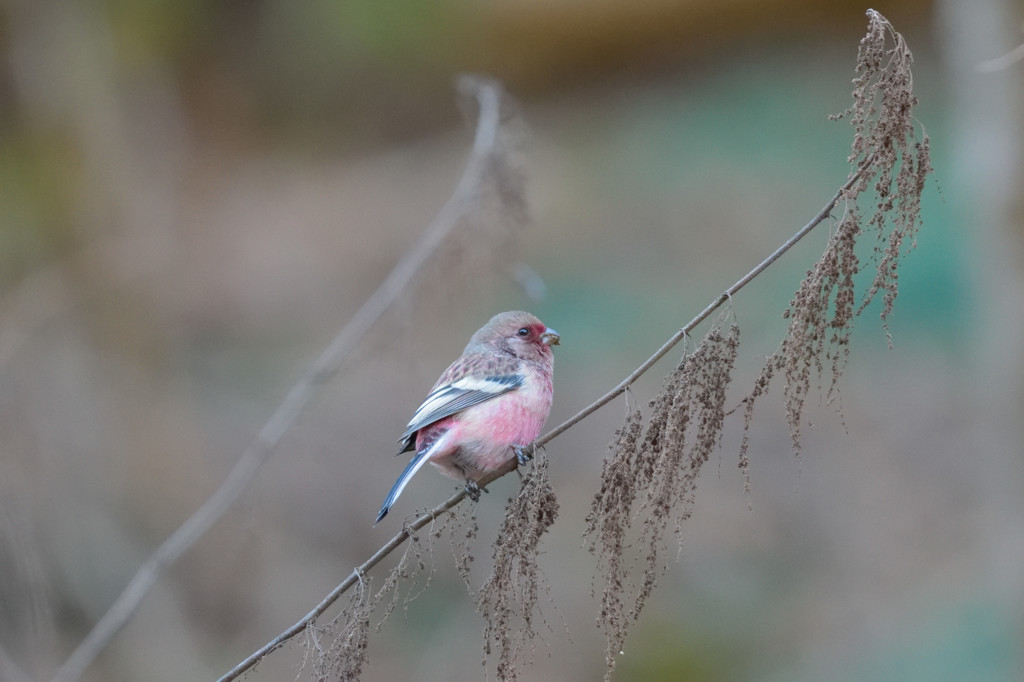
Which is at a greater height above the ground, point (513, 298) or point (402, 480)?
point (513, 298)

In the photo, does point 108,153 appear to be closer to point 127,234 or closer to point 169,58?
point 127,234

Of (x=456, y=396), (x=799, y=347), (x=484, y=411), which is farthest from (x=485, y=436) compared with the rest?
(x=799, y=347)

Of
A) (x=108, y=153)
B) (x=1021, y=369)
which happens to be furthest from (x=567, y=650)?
(x=108, y=153)

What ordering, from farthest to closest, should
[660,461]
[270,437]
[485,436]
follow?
[485,436], [270,437], [660,461]

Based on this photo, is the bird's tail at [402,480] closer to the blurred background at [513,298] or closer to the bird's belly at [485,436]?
the bird's belly at [485,436]

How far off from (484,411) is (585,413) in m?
1.45

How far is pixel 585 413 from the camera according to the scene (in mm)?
2434

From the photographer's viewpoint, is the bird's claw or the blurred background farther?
the blurred background

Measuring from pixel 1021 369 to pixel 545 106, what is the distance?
745cm

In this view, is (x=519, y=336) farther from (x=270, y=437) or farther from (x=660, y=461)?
(x=660, y=461)

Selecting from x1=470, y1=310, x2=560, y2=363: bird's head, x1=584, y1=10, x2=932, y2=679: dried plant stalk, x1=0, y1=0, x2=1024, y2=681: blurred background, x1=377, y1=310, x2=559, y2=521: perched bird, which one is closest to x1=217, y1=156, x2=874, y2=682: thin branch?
x1=584, y1=10, x2=932, y2=679: dried plant stalk

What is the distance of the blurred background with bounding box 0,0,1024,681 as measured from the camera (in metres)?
8.23

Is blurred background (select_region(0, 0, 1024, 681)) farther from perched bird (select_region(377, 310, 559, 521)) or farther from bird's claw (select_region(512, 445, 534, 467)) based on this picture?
bird's claw (select_region(512, 445, 534, 467))

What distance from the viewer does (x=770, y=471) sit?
380 inches
